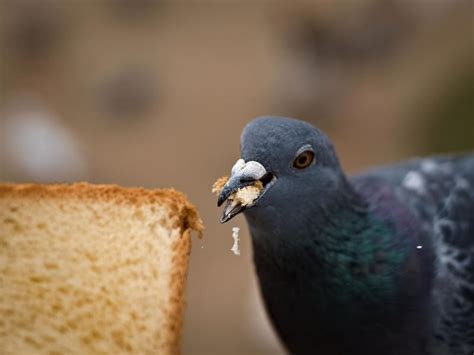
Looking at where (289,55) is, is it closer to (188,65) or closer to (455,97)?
(188,65)

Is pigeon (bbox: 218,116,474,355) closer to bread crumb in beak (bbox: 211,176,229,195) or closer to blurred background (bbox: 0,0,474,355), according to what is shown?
bread crumb in beak (bbox: 211,176,229,195)

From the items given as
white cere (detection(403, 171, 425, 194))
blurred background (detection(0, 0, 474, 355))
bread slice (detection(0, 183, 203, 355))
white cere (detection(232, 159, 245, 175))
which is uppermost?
blurred background (detection(0, 0, 474, 355))

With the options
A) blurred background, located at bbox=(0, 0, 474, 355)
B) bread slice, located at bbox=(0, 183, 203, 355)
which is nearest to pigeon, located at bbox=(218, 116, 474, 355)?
bread slice, located at bbox=(0, 183, 203, 355)

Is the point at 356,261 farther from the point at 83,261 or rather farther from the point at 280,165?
the point at 83,261

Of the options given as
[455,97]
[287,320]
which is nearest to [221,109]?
[455,97]

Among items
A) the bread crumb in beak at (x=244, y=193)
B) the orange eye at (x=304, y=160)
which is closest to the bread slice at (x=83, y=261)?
the bread crumb in beak at (x=244, y=193)

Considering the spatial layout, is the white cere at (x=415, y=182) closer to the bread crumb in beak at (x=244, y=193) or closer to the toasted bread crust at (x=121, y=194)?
the bread crumb in beak at (x=244, y=193)
